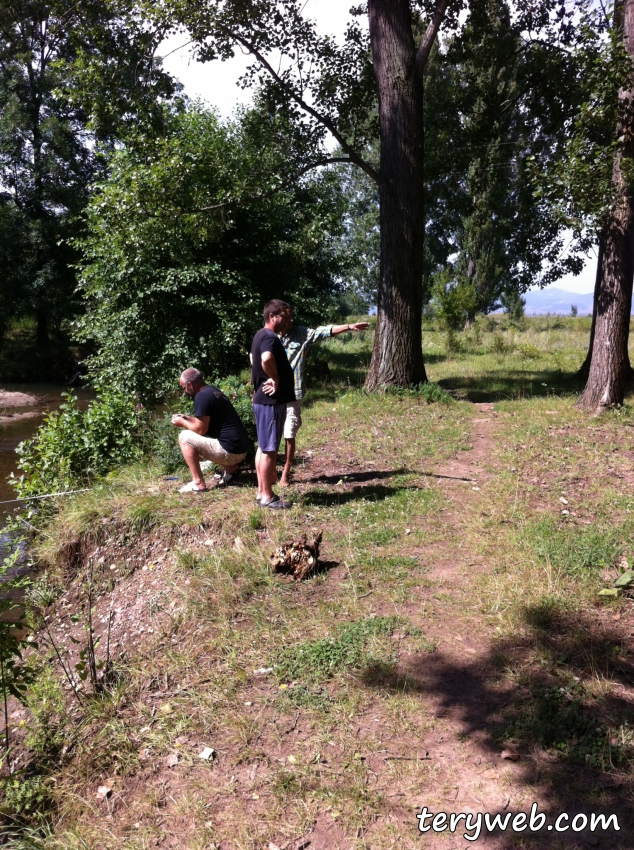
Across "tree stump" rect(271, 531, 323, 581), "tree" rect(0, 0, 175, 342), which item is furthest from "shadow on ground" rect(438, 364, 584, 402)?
"tree" rect(0, 0, 175, 342)

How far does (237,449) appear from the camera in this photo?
23.0ft

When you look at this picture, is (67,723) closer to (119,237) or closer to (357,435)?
(357,435)

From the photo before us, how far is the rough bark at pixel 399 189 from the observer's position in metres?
11.2

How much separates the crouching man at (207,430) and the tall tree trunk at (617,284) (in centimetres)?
574

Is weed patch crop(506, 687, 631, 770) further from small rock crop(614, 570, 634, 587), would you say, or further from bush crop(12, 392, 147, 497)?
bush crop(12, 392, 147, 497)

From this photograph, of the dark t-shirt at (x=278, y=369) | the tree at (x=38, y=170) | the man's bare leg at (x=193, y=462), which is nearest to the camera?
the dark t-shirt at (x=278, y=369)

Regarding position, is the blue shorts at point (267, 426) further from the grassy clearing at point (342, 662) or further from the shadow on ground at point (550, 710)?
the shadow on ground at point (550, 710)

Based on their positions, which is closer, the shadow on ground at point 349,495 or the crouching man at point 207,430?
the shadow on ground at point 349,495

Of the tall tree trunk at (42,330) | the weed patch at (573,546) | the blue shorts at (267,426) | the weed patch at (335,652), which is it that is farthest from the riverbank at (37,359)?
the weed patch at (335,652)

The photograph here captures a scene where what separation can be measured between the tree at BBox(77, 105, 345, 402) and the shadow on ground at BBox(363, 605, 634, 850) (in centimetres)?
922

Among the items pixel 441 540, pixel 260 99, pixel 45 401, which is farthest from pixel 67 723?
pixel 45 401

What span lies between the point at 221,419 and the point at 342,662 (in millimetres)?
3403

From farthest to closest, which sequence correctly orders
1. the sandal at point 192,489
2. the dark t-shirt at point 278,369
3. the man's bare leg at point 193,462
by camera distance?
the sandal at point 192,489 < the man's bare leg at point 193,462 < the dark t-shirt at point 278,369

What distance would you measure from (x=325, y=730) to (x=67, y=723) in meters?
1.89
